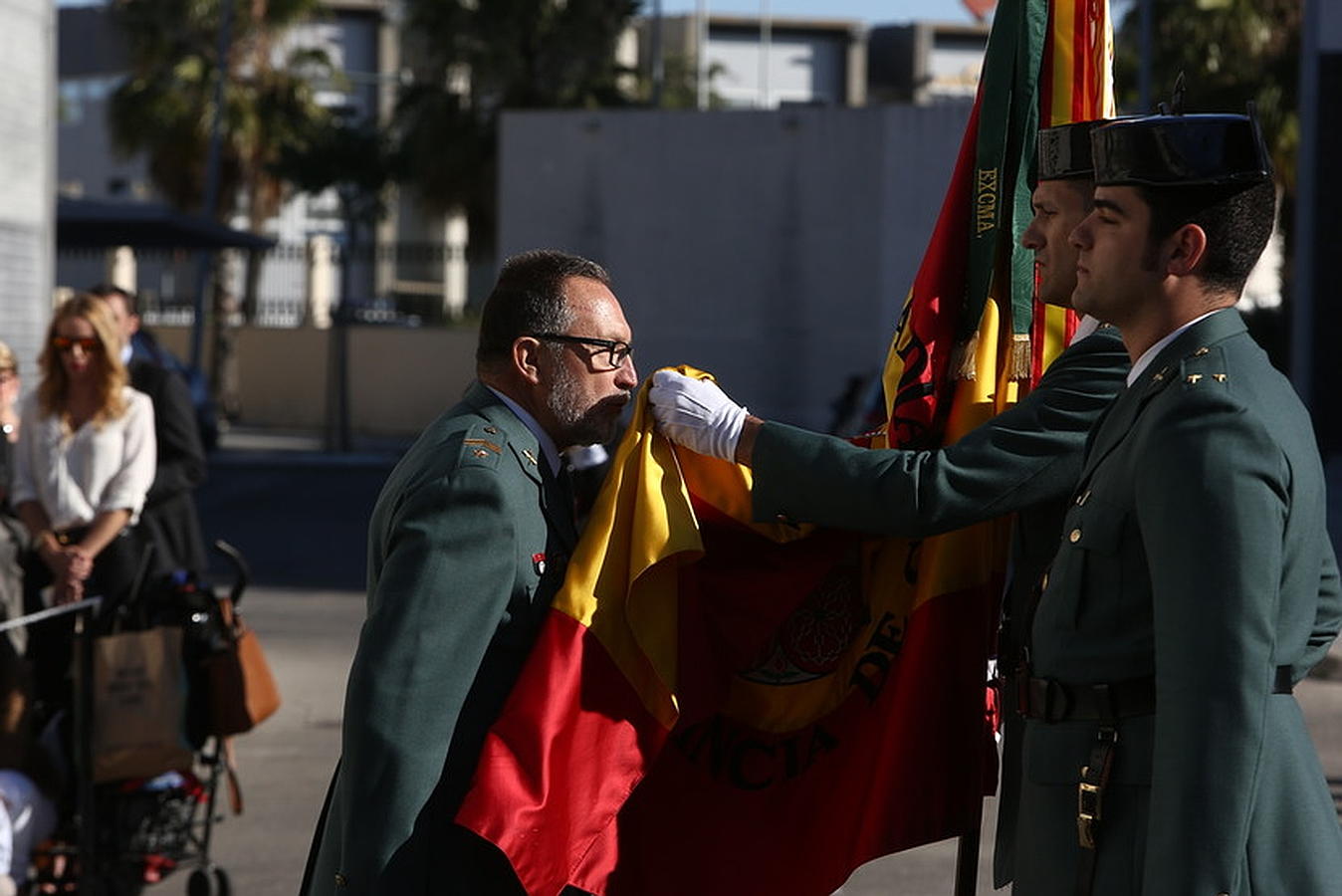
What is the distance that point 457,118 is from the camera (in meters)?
31.6

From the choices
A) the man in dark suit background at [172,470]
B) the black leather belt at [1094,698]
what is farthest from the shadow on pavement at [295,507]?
the black leather belt at [1094,698]

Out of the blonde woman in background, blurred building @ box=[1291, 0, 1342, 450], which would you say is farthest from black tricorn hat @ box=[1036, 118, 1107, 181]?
blurred building @ box=[1291, 0, 1342, 450]

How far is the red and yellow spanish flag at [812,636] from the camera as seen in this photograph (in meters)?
3.40

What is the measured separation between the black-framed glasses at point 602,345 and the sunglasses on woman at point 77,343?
12.5ft


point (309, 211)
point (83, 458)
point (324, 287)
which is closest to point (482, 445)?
point (83, 458)

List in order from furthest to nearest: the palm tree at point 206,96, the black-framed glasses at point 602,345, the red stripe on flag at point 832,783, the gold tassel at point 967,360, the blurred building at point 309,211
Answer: the palm tree at point 206,96
the blurred building at point 309,211
the gold tassel at point 967,360
the red stripe on flag at point 832,783
the black-framed glasses at point 602,345

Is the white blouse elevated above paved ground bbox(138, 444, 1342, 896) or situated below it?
above

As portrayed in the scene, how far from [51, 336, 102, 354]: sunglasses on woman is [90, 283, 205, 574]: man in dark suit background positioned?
418 mm

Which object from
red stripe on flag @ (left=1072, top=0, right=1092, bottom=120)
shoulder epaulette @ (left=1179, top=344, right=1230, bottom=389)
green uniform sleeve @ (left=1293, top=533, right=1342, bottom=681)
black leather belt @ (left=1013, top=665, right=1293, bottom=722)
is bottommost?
black leather belt @ (left=1013, top=665, right=1293, bottom=722)

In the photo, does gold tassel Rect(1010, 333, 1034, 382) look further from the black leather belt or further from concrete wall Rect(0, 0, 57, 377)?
concrete wall Rect(0, 0, 57, 377)

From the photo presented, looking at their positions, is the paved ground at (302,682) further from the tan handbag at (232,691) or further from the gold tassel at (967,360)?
the gold tassel at (967,360)

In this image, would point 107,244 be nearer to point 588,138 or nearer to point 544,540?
point 588,138

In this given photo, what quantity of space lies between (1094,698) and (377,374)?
2896 centimetres

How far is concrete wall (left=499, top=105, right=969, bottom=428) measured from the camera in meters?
25.7
